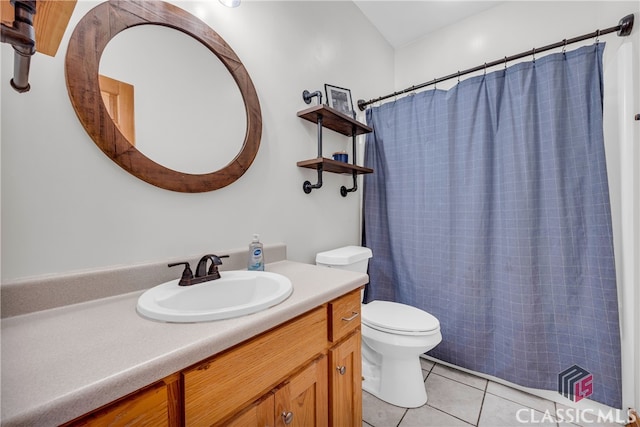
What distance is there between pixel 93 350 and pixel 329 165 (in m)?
1.26

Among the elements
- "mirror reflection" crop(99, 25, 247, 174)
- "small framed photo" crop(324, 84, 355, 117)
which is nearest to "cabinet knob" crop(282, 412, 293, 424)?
"mirror reflection" crop(99, 25, 247, 174)

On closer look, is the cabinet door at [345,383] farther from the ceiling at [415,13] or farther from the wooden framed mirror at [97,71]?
the ceiling at [415,13]

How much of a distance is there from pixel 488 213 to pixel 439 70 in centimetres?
122

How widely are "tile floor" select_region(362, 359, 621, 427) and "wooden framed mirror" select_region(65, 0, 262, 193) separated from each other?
1.45m

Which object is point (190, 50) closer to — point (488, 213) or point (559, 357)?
point (488, 213)

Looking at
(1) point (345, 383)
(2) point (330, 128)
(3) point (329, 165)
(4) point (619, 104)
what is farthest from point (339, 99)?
(1) point (345, 383)

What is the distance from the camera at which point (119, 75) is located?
0.87 metres

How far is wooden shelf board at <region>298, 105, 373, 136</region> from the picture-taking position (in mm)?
1409

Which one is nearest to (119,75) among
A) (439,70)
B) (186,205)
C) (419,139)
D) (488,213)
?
(186,205)

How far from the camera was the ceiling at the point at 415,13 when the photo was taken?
186 centimetres

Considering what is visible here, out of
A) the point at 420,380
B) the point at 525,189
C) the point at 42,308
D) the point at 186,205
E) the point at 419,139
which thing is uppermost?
the point at 419,139
